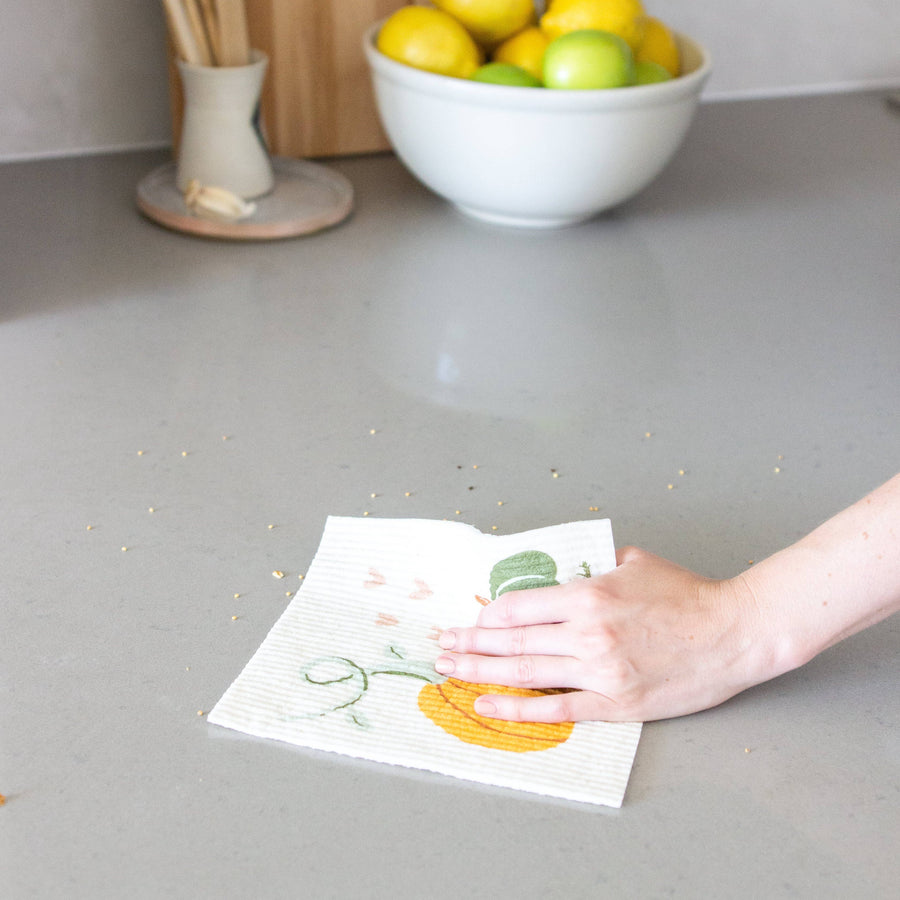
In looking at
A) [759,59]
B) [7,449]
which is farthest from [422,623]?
[759,59]

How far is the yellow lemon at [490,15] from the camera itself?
1084mm

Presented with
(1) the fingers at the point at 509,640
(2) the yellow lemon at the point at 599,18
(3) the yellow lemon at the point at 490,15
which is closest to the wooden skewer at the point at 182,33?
(3) the yellow lemon at the point at 490,15

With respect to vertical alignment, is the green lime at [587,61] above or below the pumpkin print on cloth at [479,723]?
above

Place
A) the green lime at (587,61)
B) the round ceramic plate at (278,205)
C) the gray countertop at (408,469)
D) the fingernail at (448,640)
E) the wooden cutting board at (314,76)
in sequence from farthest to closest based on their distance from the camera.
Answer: the wooden cutting board at (314,76), the round ceramic plate at (278,205), the green lime at (587,61), the fingernail at (448,640), the gray countertop at (408,469)

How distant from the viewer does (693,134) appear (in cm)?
148

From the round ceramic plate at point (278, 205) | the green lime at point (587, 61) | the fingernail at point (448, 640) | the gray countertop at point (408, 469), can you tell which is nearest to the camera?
the gray countertop at point (408, 469)

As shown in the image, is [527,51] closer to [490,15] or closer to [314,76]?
[490,15]

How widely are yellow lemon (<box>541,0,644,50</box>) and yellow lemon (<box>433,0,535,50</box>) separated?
3 centimetres

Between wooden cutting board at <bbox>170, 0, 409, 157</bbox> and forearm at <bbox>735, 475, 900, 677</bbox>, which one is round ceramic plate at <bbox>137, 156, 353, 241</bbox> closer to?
wooden cutting board at <bbox>170, 0, 409, 157</bbox>

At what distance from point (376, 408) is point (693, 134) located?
2.78 ft

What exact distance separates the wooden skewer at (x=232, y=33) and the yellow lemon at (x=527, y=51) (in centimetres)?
26

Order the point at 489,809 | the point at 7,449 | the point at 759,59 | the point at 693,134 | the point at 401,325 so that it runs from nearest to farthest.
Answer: the point at 489,809 < the point at 7,449 < the point at 401,325 < the point at 693,134 < the point at 759,59

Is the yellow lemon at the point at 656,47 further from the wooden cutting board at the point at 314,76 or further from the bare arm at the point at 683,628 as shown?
the bare arm at the point at 683,628

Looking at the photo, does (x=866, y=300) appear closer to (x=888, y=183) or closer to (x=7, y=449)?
(x=888, y=183)
